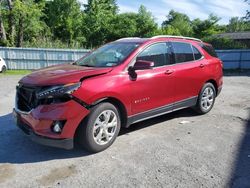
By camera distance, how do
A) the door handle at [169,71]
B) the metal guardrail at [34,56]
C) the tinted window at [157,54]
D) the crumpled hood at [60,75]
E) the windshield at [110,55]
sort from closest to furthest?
the crumpled hood at [60,75] < the windshield at [110,55] < the tinted window at [157,54] < the door handle at [169,71] < the metal guardrail at [34,56]

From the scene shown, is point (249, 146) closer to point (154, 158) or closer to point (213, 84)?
point (154, 158)

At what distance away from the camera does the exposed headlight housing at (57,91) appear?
3.96 m

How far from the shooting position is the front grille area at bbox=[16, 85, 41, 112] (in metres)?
4.14

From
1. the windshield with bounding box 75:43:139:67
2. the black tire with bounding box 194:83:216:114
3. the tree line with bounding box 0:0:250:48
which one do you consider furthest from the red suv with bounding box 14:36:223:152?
the tree line with bounding box 0:0:250:48

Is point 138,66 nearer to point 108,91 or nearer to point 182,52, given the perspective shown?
point 108,91

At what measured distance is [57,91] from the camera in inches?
156

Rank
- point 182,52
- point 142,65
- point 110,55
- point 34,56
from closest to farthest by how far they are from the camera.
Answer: point 142,65 < point 110,55 < point 182,52 < point 34,56

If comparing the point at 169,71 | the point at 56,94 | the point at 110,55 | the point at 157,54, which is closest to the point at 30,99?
the point at 56,94

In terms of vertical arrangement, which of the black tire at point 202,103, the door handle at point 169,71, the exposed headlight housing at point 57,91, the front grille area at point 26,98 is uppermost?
the door handle at point 169,71

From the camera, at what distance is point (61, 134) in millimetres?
4008

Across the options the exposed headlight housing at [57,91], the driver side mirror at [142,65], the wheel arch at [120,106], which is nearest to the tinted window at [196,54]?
the driver side mirror at [142,65]

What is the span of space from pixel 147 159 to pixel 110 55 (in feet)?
6.66

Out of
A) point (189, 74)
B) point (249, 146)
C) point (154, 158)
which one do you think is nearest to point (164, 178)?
point (154, 158)

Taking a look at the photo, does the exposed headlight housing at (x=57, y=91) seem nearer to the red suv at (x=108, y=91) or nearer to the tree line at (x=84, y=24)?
the red suv at (x=108, y=91)
